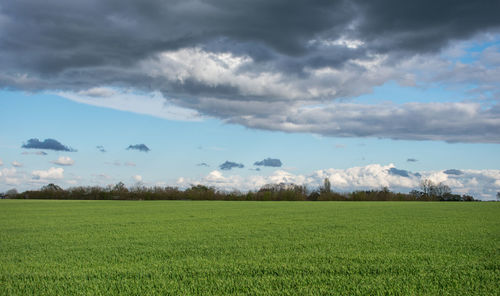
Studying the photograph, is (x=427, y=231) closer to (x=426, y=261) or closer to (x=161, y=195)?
(x=426, y=261)

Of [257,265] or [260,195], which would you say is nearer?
[257,265]

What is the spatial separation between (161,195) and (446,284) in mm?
52347

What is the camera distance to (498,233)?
10.2 metres

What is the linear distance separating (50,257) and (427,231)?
374 inches

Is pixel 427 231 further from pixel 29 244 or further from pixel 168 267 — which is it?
pixel 29 244

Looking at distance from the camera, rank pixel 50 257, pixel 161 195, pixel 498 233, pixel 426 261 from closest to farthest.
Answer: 1. pixel 426 261
2. pixel 50 257
3. pixel 498 233
4. pixel 161 195

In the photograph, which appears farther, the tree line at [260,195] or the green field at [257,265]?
the tree line at [260,195]

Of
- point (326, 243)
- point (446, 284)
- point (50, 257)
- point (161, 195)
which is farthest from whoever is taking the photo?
point (161, 195)

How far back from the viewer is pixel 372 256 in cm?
656

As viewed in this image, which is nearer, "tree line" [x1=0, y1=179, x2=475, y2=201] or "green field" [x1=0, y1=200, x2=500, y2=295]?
"green field" [x1=0, y1=200, x2=500, y2=295]

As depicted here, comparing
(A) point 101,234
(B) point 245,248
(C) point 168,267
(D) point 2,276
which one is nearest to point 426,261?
(B) point 245,248

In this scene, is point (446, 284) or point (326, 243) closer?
point (446, 284)

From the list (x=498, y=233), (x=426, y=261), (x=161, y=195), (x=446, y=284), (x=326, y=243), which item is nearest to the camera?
(x=446, y=284)

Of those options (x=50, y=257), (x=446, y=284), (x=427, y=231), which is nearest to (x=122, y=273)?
(x=50, y=257)
